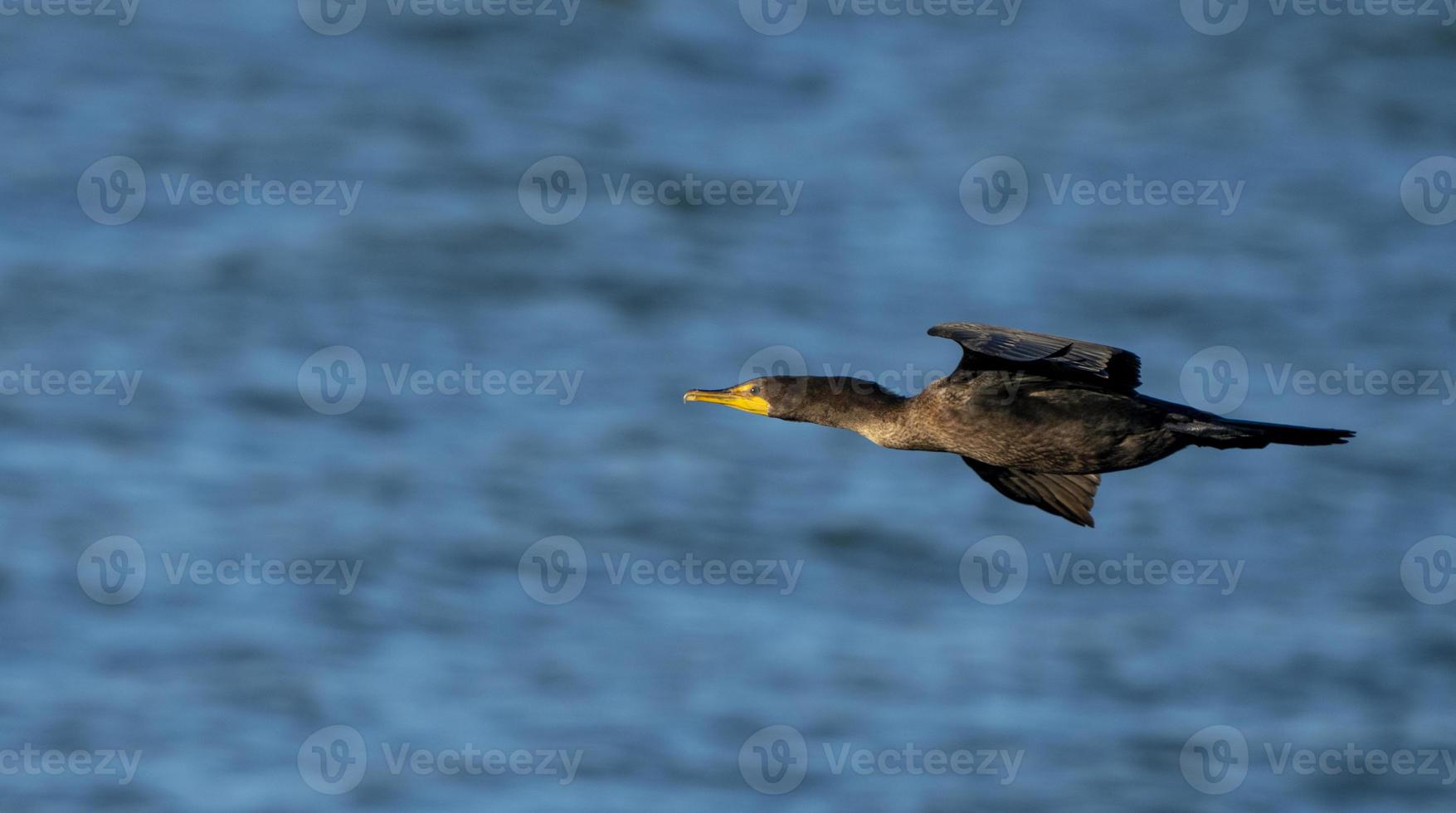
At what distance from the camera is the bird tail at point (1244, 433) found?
11.0 metres

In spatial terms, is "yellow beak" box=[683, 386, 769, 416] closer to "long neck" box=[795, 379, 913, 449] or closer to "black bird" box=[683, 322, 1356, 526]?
"long neck" box=[795, 379, 913, 449]

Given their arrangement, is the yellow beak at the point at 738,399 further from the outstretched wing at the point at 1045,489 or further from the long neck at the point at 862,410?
the outstretched wing at the point at 1045,489

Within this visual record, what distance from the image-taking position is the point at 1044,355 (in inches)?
405

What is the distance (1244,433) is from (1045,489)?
1.79 meters

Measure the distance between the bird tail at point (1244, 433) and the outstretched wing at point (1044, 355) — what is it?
39 centimetres

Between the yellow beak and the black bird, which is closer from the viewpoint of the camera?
the black bird

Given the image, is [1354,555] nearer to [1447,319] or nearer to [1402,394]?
[1402,394]

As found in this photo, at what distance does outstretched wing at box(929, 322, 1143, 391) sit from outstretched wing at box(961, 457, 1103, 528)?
1.24 m

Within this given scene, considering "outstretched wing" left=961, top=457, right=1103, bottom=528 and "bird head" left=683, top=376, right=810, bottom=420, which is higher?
"bird head" left=683, top=376, right=810, bottom=420

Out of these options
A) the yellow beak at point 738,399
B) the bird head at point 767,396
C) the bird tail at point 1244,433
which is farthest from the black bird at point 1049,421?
the yellow beak at point 738,399

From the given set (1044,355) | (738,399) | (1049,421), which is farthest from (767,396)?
(1044,355)

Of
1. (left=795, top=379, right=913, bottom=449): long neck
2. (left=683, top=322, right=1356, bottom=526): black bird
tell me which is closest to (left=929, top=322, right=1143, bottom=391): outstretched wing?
(left=683, top=322, right=1356, bottom=526): black bird

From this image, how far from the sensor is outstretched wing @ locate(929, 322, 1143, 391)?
10.4m

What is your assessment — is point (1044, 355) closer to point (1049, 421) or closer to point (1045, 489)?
point (1049, 421)
